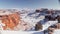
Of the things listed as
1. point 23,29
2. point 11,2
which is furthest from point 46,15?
point 11,2

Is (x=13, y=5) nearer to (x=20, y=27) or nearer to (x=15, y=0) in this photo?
(x=15, y=0)

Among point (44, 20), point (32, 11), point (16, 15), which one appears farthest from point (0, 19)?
point (44, 20)

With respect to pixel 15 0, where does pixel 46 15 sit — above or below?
below

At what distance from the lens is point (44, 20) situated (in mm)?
1112

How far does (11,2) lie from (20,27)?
25 cm

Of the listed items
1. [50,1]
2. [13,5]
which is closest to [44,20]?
[50,1]

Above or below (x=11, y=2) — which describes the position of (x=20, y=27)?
below

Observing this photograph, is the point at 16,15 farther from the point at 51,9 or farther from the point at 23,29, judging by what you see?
the point at 51,9

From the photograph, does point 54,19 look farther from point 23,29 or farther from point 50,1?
point 23,29

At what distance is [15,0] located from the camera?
1148 mm

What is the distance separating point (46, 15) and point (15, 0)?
33 centimetres

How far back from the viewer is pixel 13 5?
3.76ft

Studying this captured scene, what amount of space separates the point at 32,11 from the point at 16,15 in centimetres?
16

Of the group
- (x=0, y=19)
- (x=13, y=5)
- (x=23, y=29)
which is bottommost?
(x=23, y=29)
